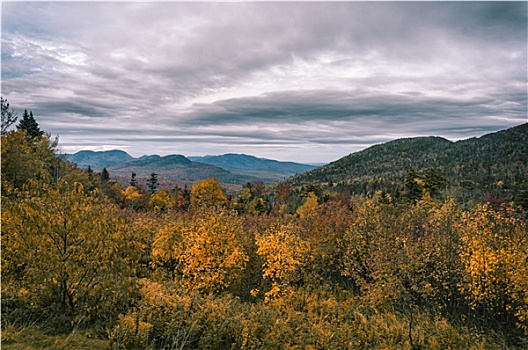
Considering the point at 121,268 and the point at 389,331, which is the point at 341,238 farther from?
the point at 121,268

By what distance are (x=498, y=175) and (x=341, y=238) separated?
93592mm

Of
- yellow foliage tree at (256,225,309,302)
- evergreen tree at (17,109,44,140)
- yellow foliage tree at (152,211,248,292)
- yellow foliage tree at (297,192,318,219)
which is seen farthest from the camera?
evergreen tree at (17,109,44,140)

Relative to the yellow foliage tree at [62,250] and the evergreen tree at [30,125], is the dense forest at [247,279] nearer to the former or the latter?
the yellow foliage tree at [62,250]

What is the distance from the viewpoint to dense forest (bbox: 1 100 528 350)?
1102cm

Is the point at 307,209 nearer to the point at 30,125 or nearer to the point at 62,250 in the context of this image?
the point at 62,250

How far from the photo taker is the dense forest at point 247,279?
11016 mm

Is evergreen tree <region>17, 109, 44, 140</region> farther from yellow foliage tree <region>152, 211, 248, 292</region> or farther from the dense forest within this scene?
yellow foliage tree <region>152, 211, 248, 292</region>

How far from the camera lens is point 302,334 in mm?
11789

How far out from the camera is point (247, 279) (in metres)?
21.7

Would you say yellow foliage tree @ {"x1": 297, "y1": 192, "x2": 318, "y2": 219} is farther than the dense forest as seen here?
Yes

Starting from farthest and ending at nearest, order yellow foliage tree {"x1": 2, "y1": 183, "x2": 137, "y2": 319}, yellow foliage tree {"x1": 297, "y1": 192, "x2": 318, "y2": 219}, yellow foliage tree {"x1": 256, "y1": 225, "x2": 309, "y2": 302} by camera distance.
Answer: yellow foliage tree {"x1": 297, "y1": 192, "x2": 318, "y2": 219} → yellow foliage tree {"x1": 256, "y1": 225, "x2": 309, "y2": 302} → yellow foliage tree {"x1": 2, "y1": 183, "x2": 137, "y2": 319}

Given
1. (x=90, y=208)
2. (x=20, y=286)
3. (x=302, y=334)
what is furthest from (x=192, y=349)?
(x=20, y=286)

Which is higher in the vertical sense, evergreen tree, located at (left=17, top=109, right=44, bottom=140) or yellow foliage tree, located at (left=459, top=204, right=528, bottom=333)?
evergreen tree, located at (left=17, top=109, right=44, bottom=140)

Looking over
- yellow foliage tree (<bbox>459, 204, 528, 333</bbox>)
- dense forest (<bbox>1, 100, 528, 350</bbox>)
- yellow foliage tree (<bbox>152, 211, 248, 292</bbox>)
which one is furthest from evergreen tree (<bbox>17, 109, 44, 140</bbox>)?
yellow foliage tree (<bbox>459, 204, 528, 333</bbox>)
